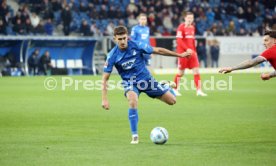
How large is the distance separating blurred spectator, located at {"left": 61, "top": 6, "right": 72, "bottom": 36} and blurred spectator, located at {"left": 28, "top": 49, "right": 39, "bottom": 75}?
201 centimetres

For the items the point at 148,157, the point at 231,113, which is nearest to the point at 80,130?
the point at 148,157

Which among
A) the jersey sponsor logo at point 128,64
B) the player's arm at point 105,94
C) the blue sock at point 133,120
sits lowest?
the blue sock at point 133,120

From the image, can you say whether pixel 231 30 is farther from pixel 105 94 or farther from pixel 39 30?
pixel 105 94

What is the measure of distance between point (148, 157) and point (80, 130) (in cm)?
384

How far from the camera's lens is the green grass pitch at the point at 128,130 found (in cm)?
975

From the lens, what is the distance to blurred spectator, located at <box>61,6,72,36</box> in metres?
36.3

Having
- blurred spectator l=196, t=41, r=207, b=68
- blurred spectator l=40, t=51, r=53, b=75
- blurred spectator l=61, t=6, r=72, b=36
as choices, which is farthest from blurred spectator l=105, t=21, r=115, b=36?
blurred spectator l=196, t=41, r=207, b=68

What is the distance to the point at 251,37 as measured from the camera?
41844mm

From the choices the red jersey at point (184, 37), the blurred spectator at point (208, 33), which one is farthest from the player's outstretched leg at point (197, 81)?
the blurred spectator at point (208, 33)

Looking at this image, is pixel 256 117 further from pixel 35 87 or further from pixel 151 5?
pixel 151 5

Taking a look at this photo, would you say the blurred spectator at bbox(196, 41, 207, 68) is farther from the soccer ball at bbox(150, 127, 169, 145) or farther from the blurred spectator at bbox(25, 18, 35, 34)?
the soccer ball at bbox(150, 127, 169, 145)

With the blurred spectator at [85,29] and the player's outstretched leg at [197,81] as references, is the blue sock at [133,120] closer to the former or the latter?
the player's outstretched leg at [197,81]

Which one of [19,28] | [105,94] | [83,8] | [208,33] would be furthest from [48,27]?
[105,94]

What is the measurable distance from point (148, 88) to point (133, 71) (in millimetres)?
412
